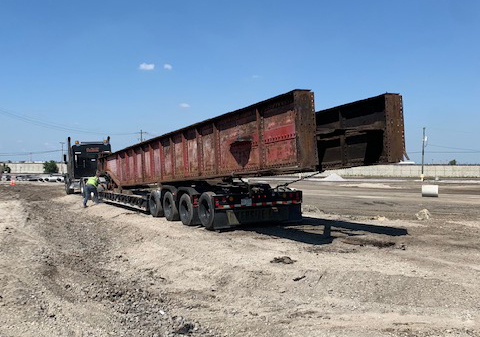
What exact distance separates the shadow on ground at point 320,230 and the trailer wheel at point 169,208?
8.93 feet

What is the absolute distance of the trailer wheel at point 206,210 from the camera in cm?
1129

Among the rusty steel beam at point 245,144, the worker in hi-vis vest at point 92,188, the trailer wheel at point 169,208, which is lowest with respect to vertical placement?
the trailer wheel at point 169,208

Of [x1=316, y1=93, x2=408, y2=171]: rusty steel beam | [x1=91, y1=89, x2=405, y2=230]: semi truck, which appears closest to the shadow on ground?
[x1=91, y1=89, x2=405, y2=230]: semi truck

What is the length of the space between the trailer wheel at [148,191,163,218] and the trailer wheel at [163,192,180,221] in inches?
16.8

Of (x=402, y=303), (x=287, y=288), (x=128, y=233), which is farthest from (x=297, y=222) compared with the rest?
(x=402, y=303)

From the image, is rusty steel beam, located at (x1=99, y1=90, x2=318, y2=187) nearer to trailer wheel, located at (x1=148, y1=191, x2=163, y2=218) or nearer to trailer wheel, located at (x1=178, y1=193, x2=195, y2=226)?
trailer wheel, located at (x1=148, y1=191, x2=163, y2=218)

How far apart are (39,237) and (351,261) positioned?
8.20 meters

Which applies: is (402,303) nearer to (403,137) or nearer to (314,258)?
(314,258)

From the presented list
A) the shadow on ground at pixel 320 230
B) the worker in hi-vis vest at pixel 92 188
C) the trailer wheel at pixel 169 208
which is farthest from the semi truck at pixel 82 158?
the shadow on ground at pixel 320 230

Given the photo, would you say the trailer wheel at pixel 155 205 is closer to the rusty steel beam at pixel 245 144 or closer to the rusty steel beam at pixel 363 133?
the rusty steel beam at pixel 245 144

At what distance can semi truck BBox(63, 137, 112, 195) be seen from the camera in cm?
2686

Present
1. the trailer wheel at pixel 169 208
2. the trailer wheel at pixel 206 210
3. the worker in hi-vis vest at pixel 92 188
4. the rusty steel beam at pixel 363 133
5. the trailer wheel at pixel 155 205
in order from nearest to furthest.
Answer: the rusty steel beam at pixel 363 133 < the trailer wheel at pixel 206 210 < the trailer wheel at pixel 169 208 < the trailer wheel at pixel 155 205 < the worker in hi-vis vest at pixel 92 188

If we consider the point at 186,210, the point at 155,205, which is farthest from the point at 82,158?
the point at 186,210

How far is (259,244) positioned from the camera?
9.50m
